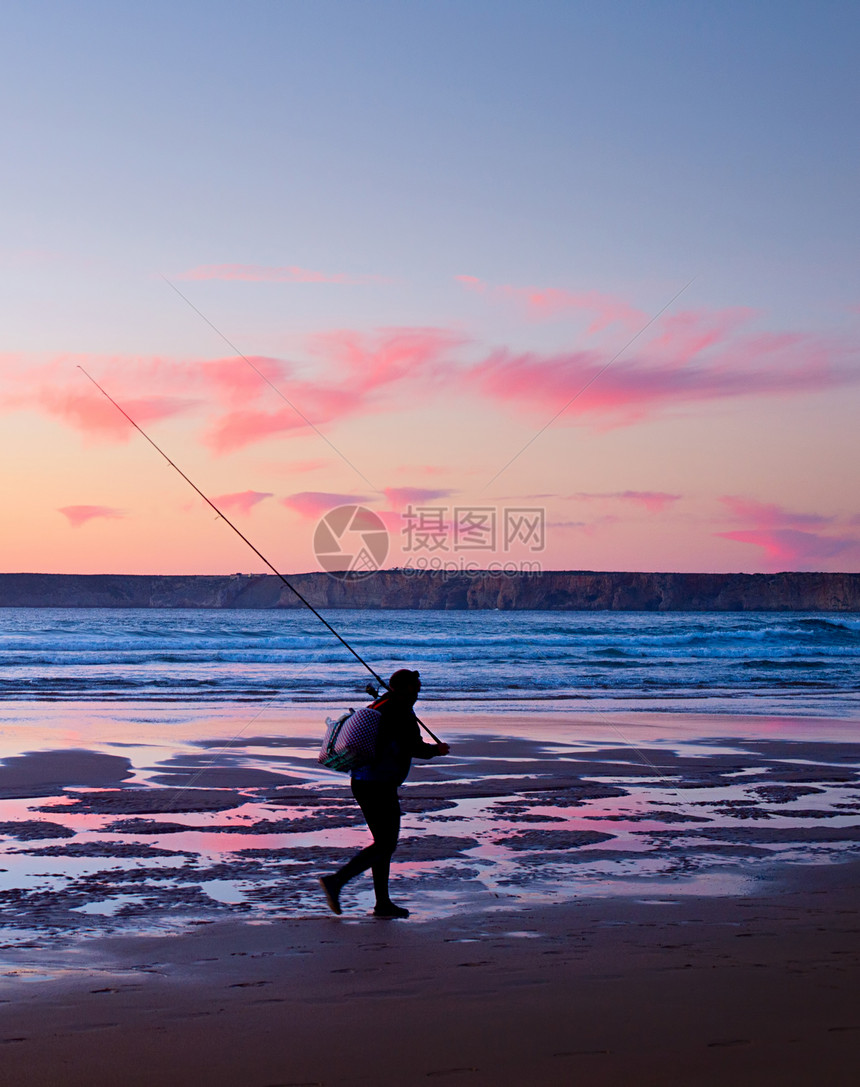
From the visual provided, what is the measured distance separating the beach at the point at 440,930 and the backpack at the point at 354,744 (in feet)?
2.55

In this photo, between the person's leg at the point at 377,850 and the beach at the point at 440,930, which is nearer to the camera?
the beach at the point at 440,930

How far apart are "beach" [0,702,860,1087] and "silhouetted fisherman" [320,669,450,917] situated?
26 cm

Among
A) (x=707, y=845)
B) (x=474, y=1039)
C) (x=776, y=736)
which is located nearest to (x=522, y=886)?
(x=707, y=845)

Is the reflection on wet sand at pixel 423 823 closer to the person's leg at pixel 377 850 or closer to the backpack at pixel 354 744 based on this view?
the person's leg at pixel 377 850

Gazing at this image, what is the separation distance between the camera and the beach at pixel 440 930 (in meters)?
3.56

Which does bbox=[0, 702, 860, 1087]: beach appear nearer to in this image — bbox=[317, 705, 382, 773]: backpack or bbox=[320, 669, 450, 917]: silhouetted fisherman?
bbox=[320, 669, 450, 917]: silhouetted fisherman

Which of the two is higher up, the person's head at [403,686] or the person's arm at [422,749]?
the person's head at [403,686]

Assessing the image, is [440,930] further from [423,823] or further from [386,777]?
[423,823]

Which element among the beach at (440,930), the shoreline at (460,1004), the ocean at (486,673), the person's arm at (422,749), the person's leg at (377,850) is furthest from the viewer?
the ocean at (486,673)

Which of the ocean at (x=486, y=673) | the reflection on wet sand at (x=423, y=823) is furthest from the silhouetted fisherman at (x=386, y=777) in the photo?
the ocean at (x=486, y=673)

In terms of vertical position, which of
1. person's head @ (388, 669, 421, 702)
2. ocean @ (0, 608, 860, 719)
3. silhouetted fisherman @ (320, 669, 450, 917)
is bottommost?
ocean @ (0, 608, 860, 719)

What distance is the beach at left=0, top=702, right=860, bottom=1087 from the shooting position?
3.56 metres

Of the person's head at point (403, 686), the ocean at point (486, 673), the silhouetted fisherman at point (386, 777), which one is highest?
the person's head at point (403, 686)

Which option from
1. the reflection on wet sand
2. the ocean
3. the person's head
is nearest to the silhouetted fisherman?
the person's head
